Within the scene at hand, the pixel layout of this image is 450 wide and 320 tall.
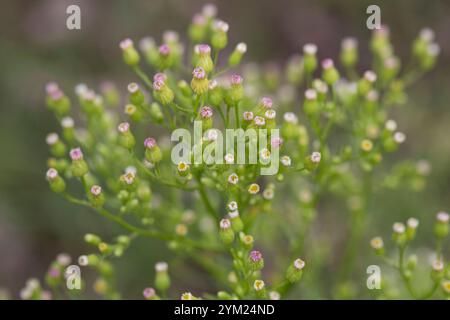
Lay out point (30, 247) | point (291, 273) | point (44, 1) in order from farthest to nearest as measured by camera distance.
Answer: point (44, 1)
point (30, 247)
point (291, 273)

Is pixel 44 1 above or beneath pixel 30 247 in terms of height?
above

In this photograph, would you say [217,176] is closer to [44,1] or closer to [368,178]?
[368,178]

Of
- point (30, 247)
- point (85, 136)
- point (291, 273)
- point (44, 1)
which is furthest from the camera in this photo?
point (44, 1)

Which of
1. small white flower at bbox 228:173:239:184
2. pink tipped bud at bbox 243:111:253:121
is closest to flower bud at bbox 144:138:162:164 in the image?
small white flower at bbox 228:173:239:184

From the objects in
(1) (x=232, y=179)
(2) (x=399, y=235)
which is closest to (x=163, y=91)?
(1) (x=232, y=179)

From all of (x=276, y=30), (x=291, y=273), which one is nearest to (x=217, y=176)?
(x=291, y=273)

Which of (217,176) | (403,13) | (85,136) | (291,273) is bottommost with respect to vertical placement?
(291,273)

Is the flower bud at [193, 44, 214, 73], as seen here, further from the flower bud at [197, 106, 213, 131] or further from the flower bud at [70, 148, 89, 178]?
the flower bud at [70, 148, 89, 178]

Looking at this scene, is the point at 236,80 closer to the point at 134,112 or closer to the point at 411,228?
the point at 134,112
